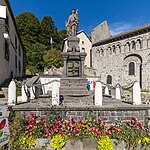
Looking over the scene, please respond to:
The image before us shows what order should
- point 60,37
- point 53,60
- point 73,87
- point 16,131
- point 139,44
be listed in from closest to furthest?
point 16,131 → point 73,87 → point 139,44 → point 53,60 → point 60,37

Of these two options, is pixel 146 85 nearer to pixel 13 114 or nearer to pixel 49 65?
pixel 49 65

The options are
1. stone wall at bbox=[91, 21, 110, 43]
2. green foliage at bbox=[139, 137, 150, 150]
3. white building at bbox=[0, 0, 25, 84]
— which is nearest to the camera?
green foliage at bbox=[139, 137, 150, 150]

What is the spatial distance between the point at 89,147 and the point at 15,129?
7.29 feet

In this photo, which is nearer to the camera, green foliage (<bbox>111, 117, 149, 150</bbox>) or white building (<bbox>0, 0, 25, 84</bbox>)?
green foliage (<bbox>111, 117, 149, 150</bbox>)

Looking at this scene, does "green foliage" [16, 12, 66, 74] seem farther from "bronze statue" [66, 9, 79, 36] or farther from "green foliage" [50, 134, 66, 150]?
"green foliage" [50, 134, 66, 150]

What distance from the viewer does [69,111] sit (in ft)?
17.8

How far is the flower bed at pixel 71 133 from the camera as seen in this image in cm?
434

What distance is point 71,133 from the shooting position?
4594 mm

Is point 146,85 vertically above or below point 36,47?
below

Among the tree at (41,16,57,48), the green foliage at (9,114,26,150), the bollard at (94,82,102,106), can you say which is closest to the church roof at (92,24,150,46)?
the tree at (41,16,57,48)

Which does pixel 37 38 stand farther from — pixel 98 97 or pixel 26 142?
pixel 26 142

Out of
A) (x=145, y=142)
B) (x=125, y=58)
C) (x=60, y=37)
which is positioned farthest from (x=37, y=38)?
(x=145, y=142)

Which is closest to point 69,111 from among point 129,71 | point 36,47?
point 129,71

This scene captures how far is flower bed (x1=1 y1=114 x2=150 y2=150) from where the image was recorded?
434cm
